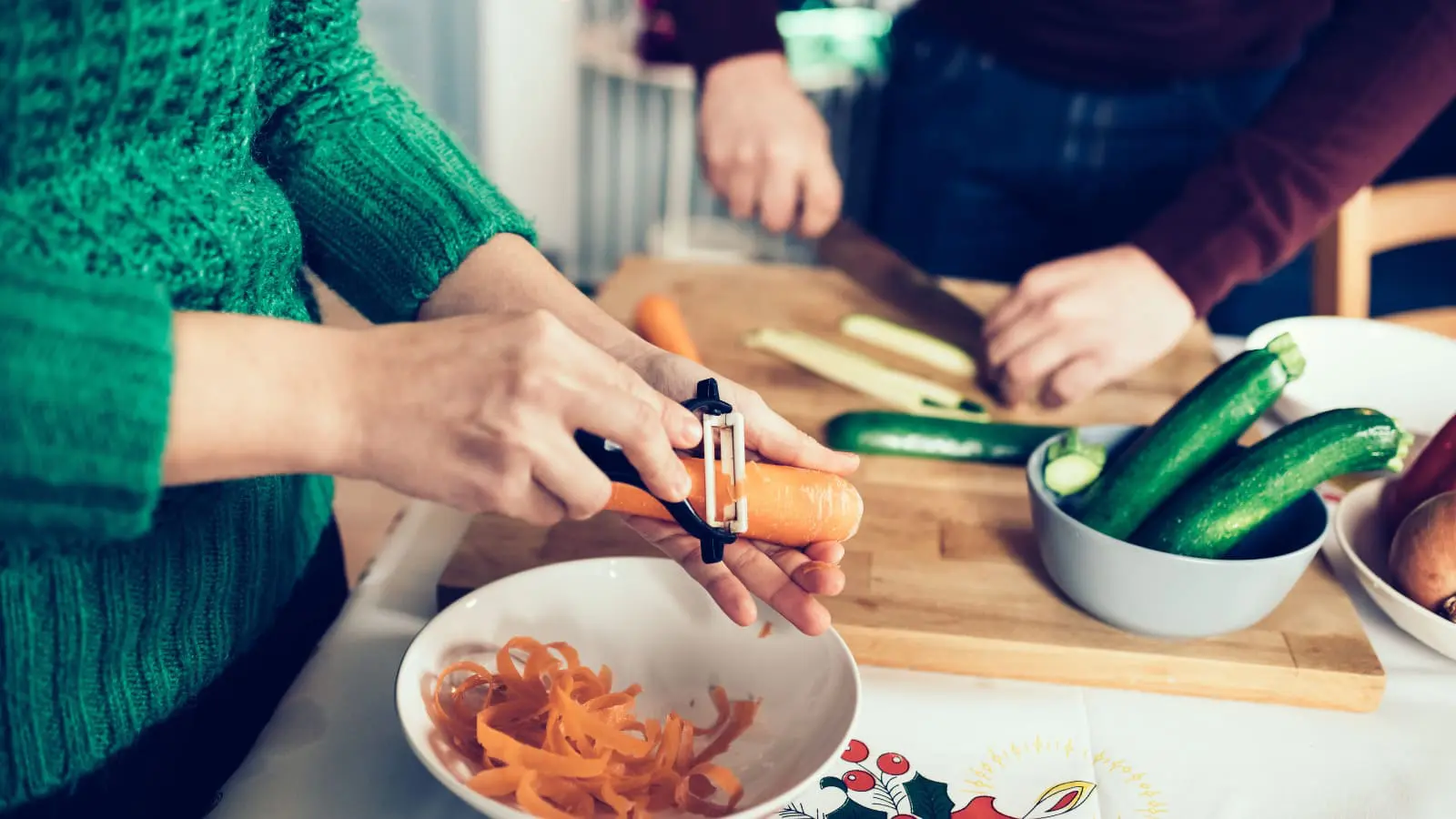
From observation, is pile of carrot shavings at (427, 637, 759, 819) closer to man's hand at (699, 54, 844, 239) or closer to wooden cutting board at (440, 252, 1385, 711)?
wooden cutting board at (440, 252, 1385, 711)

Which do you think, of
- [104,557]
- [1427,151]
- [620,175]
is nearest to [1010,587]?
[104,557]

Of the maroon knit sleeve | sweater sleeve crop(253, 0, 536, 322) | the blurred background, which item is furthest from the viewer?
the blurred background

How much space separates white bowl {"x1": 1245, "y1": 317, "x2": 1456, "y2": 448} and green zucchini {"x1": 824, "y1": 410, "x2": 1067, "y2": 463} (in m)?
0.34

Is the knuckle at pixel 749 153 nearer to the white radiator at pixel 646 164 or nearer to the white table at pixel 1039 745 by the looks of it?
the white table at pixel 1039 745

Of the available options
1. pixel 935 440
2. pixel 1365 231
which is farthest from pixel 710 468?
pixel 1365 231

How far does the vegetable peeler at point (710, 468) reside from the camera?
2.19ft

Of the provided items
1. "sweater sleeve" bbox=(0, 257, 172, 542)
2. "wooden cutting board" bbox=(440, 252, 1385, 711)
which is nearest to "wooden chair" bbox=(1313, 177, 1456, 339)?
"wooden cutting board" bbox=(440, 252, 1385, 711)

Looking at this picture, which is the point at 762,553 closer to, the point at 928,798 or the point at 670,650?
the point at 670,650

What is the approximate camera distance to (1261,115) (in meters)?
1.48

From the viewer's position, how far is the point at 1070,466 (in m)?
1.04

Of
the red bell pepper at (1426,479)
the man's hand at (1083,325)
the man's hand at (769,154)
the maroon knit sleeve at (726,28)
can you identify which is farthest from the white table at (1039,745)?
the maroon knit sleeve at (726,28)

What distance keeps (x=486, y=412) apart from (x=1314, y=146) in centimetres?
129

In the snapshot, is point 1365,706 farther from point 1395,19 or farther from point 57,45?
point 57,45

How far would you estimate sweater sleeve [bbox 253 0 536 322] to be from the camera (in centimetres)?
88
